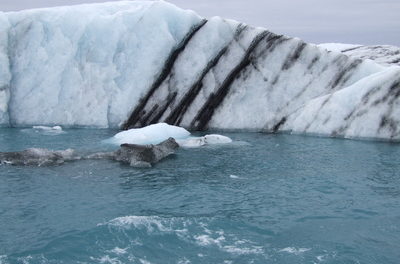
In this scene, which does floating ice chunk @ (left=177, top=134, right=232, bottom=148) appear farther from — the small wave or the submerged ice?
the small wave

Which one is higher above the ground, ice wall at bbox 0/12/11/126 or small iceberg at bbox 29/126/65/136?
ice wall at bbox 0/12/11/126

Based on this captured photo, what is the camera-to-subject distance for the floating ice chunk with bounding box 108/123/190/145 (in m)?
24.3

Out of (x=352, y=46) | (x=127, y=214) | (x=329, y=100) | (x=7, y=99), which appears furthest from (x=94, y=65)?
(x=352, y=46)

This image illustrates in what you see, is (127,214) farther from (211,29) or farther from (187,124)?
(211,29)

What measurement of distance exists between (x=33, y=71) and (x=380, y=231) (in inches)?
1056

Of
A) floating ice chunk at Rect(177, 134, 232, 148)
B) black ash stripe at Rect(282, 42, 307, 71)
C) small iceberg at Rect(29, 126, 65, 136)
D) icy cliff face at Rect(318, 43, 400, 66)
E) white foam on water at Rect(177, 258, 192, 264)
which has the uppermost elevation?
black ash stripe at Rect(282, 42, 307, 71)

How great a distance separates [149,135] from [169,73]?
23.0 ft

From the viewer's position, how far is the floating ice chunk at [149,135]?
79.7 feet

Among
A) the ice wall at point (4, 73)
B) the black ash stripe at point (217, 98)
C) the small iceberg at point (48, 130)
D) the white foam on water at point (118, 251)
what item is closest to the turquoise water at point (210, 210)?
the white foam on water at point (118, 251)

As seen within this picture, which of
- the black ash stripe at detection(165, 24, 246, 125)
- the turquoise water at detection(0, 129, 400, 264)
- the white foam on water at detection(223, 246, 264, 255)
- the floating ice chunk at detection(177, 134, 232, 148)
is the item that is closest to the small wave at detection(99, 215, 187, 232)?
the turquoise water at detection(0, 129, 400, 264)

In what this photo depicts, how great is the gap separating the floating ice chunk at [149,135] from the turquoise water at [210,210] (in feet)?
13.0

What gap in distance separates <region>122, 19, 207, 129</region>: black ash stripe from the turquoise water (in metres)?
9.50

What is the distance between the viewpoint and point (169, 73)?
99.6 feet

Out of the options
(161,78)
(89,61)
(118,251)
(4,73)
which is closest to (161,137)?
(161,78)
